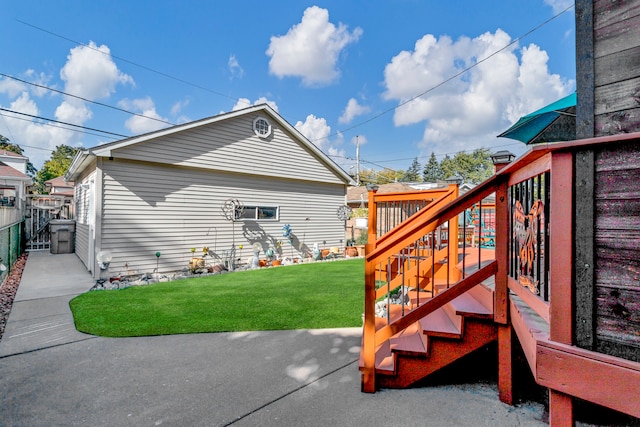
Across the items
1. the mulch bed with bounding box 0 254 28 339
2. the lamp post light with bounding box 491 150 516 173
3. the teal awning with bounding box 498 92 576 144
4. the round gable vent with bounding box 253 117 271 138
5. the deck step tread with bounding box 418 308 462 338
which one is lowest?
the mulch bed with bounding box 0 254 28 339

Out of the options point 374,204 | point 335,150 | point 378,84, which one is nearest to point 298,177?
point 374,204

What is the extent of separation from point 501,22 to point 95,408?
50.7 ft

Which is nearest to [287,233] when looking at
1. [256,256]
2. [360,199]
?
[256,256]

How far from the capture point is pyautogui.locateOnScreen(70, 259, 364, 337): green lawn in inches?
163

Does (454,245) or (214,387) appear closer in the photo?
(214,387)

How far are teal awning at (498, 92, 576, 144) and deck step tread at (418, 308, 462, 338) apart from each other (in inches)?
109

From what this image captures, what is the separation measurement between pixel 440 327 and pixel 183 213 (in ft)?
25.4

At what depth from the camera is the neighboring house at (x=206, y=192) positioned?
7.49 metres

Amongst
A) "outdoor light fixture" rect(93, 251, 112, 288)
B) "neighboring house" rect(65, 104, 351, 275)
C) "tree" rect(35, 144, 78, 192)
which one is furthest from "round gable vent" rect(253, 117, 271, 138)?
"tree" rect(35, 144, 78, 192)

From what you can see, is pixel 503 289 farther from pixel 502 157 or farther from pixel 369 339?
pixel 502 157

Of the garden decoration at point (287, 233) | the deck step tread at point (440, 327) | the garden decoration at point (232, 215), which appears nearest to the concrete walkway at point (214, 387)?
the deck step tread at point (440, 327)

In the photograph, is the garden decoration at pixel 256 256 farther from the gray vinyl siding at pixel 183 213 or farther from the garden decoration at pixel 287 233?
the garden decoration at pixel 287 233

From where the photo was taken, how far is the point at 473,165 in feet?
162

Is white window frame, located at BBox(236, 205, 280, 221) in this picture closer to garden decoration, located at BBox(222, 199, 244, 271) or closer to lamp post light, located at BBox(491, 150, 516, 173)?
garden decoration, located at BBox(222, 199, 244, 271)
